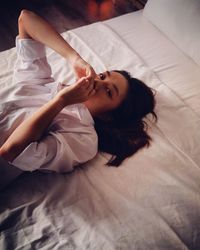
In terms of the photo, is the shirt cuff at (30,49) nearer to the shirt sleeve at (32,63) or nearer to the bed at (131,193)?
the shirt sleeve at (32,63)

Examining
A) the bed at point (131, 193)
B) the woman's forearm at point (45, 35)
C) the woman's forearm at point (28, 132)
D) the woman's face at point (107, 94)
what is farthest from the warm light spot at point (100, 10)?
the woman's forearm at point (28, 132)

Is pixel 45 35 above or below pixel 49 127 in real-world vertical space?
above

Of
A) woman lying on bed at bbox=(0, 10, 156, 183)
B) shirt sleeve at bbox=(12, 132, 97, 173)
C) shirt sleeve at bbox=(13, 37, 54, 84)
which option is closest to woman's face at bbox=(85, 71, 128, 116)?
woman lying on bed at bbox=(0, 10, 156, 183)

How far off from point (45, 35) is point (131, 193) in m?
0.70

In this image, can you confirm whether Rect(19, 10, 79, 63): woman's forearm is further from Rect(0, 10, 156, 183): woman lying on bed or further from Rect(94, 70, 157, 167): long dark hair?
Rect(94, 70, 157, 167): long dark hair

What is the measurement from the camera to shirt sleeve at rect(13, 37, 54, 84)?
47.1 inches

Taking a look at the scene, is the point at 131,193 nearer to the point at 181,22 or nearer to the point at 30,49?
the point at 30,49

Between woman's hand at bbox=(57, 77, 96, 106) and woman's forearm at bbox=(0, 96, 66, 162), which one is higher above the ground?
woman's hand at bbox=(57, 77, 96, 106)

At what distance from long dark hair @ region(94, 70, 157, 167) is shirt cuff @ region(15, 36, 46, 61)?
353 millimetres

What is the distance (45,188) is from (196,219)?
0.52 meters

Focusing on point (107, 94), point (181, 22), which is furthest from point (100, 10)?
point (107, 94)

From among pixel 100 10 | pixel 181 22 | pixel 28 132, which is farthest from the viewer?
pixel 100 10

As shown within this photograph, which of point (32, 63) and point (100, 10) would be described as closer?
point (32, 63)

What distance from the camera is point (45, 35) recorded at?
1.18 m
